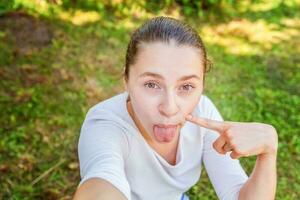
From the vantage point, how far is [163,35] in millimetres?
2002

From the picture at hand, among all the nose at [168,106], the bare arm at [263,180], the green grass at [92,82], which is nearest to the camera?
the nose at [168,106]

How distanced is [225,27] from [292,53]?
2.82 ft

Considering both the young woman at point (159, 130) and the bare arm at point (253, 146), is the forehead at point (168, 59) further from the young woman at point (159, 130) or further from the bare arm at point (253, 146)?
the bare arm at point (253, 146)

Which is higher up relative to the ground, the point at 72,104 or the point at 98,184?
the point at 98,184

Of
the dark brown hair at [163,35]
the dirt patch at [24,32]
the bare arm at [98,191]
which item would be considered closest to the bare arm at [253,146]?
the dark brown hair at [163,35]

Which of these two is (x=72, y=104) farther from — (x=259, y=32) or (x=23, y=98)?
(x=259, y=32)

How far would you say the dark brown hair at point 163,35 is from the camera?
78.9 inches

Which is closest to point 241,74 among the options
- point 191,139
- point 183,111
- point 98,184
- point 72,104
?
point 72,104

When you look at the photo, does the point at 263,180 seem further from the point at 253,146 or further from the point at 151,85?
the point at 151,85

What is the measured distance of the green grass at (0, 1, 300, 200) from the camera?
3.71 meters

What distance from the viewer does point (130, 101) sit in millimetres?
2258

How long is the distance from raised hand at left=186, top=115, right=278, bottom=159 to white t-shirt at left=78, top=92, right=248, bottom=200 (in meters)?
0.35

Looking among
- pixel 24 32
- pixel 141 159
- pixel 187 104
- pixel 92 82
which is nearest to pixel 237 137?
pixel 187 104

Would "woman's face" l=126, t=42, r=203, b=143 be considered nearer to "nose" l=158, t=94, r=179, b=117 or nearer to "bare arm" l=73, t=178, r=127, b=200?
"nose" l=158, t=94, r=179, b=117
